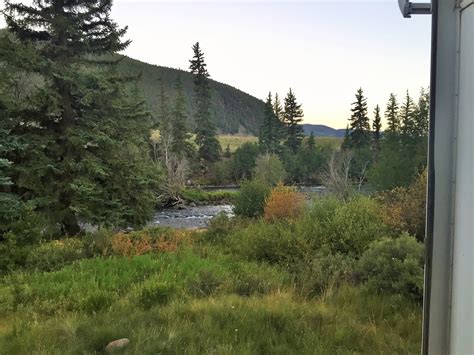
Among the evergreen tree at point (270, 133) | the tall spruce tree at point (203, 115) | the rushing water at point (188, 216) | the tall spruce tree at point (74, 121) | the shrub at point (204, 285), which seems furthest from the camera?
the evergreen tree at point (270, 133)

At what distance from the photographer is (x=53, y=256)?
7633 mm

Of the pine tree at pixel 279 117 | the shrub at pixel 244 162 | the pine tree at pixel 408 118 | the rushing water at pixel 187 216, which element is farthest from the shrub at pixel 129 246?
the pine tree at pixel 279 117

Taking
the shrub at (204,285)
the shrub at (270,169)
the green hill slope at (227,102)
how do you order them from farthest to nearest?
the green hill slope at (227,102) < the shrub at (270,169) < the shrub at (204,285)

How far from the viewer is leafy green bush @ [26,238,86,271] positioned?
727 cm

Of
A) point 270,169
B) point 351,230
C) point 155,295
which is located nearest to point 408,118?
point 270,169

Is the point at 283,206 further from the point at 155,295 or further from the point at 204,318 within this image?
the point at 204,318

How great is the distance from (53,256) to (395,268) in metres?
6.26

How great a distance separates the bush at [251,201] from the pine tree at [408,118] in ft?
30.7

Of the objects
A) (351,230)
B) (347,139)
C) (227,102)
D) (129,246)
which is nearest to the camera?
(351,230)

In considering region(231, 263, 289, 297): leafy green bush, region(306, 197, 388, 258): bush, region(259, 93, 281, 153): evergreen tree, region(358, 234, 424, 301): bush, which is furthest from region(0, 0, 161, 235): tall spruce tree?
region(259, 93, 281, 153): evergreen tree

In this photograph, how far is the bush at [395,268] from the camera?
4180 mm

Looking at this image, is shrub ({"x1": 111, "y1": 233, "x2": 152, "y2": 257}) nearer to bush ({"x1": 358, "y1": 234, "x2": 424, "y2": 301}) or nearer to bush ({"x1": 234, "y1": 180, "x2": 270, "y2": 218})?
bush ({"x1": 358, "y1": 234, "x2": 424, "y2": 301})

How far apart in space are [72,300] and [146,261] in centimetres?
226

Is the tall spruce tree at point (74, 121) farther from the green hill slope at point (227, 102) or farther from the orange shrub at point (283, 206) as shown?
the green hill slope at point (227, 102)
